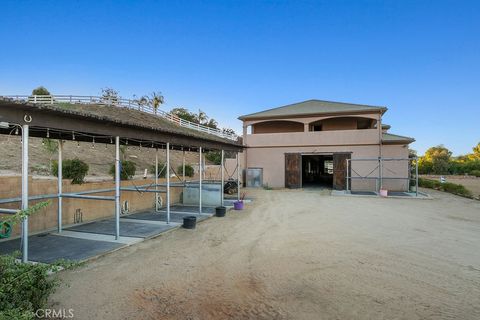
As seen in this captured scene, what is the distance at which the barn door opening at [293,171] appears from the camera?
869 inches

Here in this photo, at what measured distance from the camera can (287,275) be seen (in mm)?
5008

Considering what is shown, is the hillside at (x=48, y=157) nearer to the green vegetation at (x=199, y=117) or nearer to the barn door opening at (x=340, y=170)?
the barn door opening at (x=340, y=170)

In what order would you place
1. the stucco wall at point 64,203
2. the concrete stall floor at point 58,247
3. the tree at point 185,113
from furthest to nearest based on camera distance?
the tree at point 185,113 → the stucco wall at point 64,203 → the concrete stall floor at point 58,247

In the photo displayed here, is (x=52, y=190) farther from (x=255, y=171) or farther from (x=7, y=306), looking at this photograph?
(x=255, y=171)

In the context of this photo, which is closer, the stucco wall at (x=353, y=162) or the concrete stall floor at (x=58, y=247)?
the concrete stall floor at (x=58, y=247)

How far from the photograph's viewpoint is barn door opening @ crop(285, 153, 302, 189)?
22062 millimetres

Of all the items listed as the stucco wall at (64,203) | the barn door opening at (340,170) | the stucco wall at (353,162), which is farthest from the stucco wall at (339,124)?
the stucco wall at (64,203)

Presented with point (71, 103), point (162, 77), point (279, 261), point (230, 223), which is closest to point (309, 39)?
point (162, 77)

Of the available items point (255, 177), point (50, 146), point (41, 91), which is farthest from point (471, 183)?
point (41, 91)

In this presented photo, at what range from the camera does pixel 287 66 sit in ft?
71.4

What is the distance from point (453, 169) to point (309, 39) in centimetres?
4130

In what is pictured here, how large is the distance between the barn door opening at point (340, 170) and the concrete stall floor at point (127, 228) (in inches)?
615

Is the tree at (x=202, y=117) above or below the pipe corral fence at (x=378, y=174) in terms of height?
above

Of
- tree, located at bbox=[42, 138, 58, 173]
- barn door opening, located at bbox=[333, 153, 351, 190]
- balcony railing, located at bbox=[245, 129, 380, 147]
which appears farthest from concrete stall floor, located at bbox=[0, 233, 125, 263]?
barn door opening, located at bbox=[333, 153, 351, 190]
